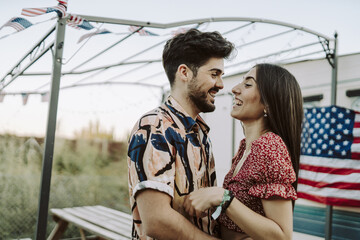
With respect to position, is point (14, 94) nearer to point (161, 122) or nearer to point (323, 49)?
point (323, 49)

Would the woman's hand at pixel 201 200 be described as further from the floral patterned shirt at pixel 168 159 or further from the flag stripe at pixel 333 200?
the flag stripe at pixel 333 200

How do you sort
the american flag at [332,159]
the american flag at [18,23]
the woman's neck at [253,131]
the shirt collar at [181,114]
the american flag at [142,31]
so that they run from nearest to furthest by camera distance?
the shirt collar at [181,114]
the woman's neck at [253,131]
the american flag at [18,23]
the american flag at [142,31]
the american flag at [332,159]

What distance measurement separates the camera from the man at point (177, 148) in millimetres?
1199

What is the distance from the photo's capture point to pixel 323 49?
4785 millimetres

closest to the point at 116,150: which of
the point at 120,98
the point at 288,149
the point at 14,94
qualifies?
the point at 120,98

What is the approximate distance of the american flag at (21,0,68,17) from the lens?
3059 mm

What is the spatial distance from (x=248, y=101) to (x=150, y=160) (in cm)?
74

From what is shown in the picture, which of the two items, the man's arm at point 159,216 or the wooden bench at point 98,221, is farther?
the wooden bench at point 98,221

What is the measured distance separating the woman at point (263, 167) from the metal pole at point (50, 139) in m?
2.22

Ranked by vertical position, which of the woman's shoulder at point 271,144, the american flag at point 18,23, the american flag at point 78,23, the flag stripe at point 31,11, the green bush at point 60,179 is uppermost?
the american flag at point 78,23

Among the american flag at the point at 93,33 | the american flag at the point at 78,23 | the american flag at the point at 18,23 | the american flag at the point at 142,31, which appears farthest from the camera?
the american flag at the point at 142,31

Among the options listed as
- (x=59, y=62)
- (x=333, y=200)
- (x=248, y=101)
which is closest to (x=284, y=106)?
(x=248, y=101)

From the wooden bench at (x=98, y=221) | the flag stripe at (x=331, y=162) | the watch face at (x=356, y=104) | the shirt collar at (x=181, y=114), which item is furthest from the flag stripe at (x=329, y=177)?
the shirt collar at (x=181, y=114)

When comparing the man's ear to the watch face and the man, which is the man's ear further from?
the watch face
